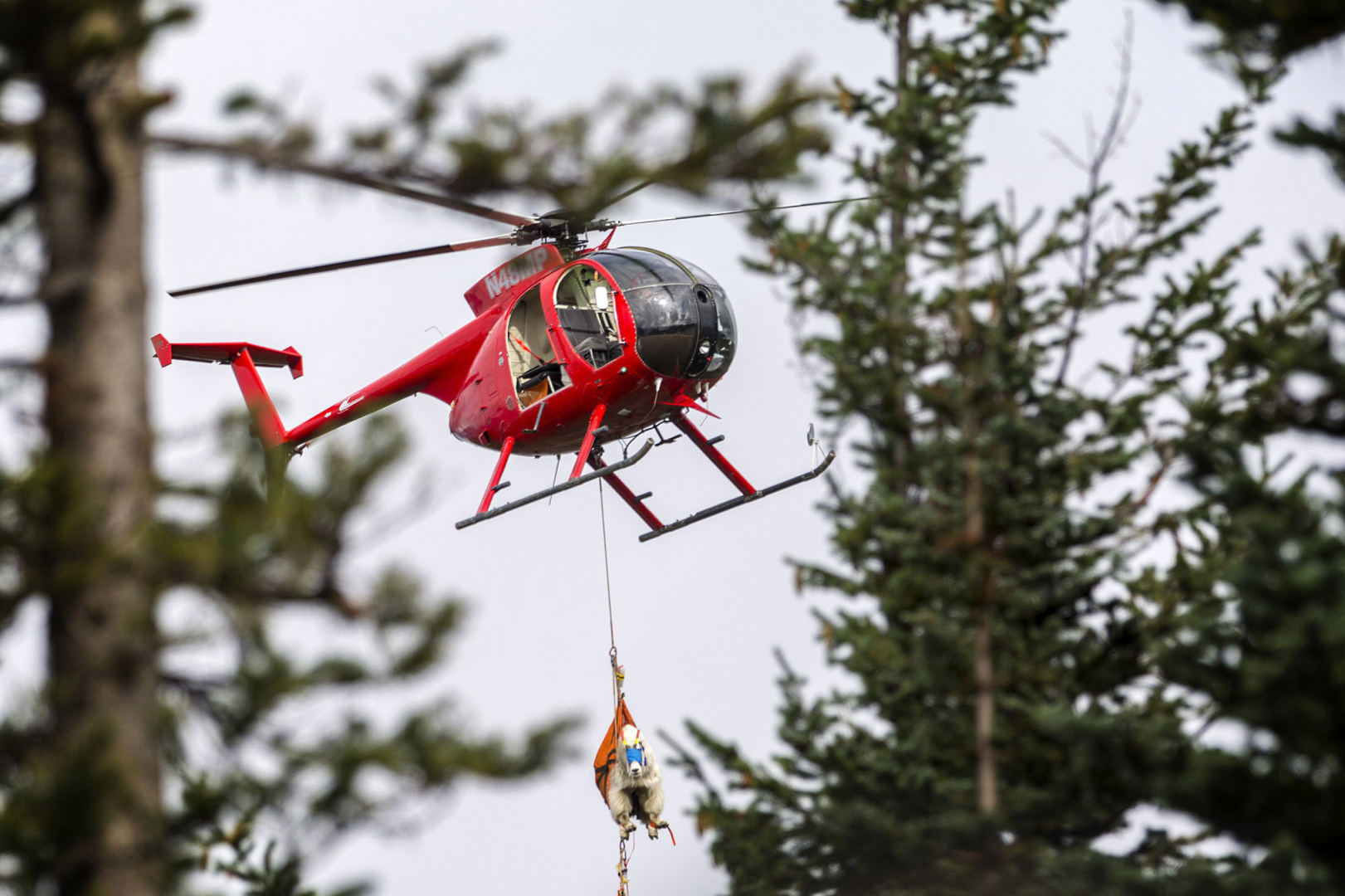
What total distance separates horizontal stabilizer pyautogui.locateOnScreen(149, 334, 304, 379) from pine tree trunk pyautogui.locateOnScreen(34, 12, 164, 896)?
→ 1208 centimetres

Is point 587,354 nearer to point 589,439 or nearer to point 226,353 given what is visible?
point 589,439

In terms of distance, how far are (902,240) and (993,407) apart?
1642 millimetres

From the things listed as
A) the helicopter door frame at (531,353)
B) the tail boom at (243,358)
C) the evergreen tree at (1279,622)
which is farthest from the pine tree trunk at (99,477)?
the tail boom at (243,358)

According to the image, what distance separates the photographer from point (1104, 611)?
1234 cm

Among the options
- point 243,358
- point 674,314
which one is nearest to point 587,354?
point 674,314

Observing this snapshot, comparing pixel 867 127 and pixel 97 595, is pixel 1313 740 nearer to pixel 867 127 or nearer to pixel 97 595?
pixel 97 595

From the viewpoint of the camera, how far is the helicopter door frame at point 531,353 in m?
16.5

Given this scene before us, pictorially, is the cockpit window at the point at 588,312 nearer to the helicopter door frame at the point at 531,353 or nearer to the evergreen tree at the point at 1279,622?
the helicopter door frame at the point at 531,353

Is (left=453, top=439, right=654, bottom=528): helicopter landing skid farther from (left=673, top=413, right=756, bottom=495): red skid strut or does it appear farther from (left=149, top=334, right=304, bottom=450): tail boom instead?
(left=149, top=334, right=304, bottom=450): tail boom

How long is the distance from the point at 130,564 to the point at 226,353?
13.4 m

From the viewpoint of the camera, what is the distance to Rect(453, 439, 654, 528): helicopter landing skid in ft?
51.3

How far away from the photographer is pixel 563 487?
1580cm

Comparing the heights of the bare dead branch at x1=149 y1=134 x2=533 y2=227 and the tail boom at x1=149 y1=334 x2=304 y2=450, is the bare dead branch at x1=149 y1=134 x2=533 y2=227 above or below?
below

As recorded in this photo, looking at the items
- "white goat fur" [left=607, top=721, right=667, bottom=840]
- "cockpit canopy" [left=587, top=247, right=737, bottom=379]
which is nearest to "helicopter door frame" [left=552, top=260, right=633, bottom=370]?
"cockpit canopy" [left=587, top=247, right=737, bottom=379]
